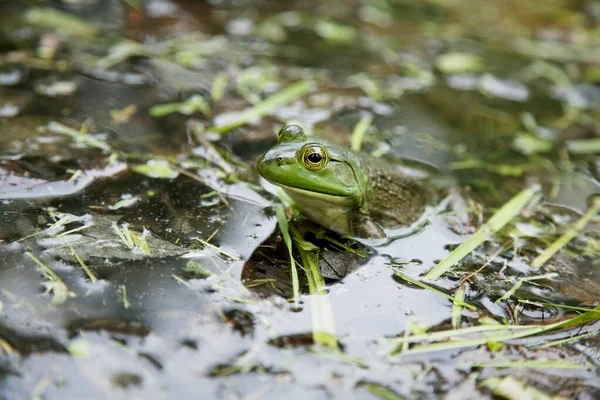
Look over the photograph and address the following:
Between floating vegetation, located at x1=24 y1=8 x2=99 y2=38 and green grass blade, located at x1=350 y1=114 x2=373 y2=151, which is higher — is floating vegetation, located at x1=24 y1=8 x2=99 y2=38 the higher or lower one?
the higher one

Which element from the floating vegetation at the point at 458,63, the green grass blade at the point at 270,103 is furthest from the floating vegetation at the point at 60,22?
the floating vegetation at the point at 458,63

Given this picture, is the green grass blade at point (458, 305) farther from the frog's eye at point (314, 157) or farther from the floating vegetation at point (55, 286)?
the floating vegetation at point (55, 286)

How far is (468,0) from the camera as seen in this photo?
9.31 m

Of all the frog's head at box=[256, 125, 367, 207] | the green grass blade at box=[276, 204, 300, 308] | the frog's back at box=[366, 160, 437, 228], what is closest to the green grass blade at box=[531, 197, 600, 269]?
the frog's back at box=[366, 160, 437, 228]

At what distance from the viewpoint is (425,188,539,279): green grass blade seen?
3.52 metres

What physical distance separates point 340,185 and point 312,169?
0.24 meters

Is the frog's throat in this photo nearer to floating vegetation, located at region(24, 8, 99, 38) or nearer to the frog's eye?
the frog's eye

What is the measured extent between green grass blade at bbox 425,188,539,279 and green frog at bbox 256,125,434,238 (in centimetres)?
48

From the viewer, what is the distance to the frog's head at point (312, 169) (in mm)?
3465

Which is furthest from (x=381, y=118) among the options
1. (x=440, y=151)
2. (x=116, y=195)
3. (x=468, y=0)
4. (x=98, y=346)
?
(x=468, y=0)

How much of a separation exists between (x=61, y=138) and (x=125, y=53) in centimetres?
193

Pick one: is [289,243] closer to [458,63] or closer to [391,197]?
[391,197]

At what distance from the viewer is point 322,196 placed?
142 inches

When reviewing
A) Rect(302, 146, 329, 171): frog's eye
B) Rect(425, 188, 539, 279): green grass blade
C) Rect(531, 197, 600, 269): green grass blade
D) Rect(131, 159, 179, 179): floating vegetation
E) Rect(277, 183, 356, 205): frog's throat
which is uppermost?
Rect(302, 146, 329, 171): frog's eye
